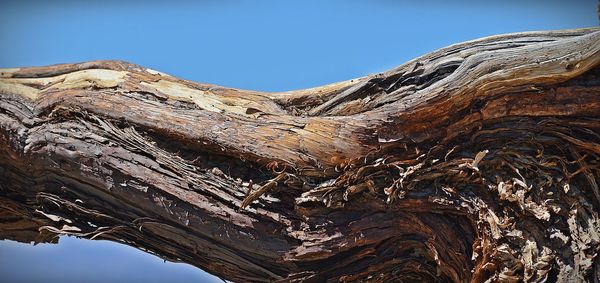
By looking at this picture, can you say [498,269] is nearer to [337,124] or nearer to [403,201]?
[403,201]

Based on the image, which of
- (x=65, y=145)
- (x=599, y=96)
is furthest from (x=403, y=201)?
(x=65, y=145)

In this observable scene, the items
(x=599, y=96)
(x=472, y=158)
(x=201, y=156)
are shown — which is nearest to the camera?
(x=599, y=96)

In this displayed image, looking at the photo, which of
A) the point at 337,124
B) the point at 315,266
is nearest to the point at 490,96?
the point at 337,124

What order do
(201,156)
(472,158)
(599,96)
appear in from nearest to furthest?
(599,96)
(472,158)
(201,156)

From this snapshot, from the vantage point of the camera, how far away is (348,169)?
13.1 ft

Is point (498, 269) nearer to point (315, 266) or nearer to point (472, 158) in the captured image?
point (472, 158)

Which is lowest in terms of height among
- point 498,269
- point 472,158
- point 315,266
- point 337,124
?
point 498,269

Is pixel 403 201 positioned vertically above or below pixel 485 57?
below

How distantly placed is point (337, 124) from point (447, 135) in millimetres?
540

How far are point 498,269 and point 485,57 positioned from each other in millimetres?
985

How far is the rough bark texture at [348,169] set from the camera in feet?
11.9

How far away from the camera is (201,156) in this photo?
4246mm

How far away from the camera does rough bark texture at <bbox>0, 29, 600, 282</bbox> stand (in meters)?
3.64

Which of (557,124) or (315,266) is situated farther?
(315,266)
